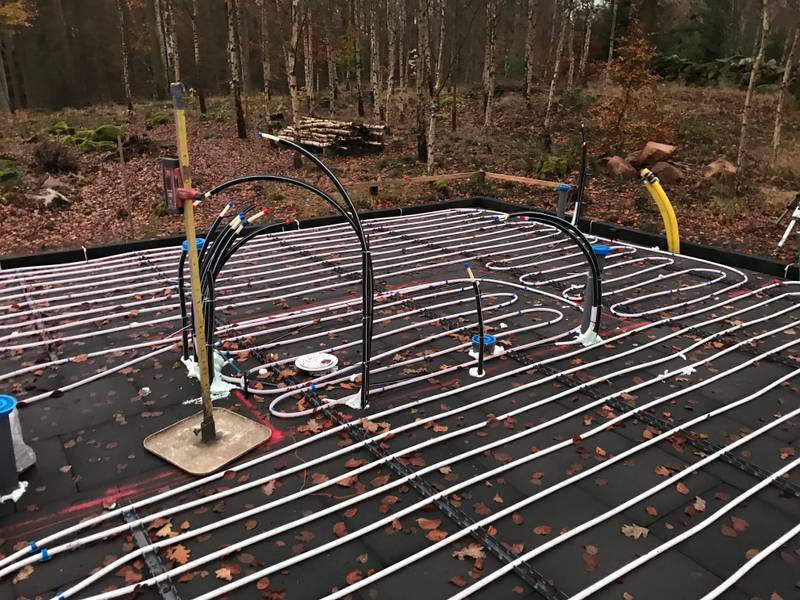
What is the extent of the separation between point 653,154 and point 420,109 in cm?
566

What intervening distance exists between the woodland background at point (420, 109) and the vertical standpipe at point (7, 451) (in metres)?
6.92

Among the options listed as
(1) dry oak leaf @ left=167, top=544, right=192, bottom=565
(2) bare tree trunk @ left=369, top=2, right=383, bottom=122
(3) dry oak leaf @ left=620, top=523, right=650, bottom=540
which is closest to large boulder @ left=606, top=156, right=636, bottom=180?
(2) bare tree trunk @ left=369, top=2, right=383, bottom=122

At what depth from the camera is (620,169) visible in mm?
12820

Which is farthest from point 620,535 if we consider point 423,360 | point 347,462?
point 423,360

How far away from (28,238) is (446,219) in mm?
7204

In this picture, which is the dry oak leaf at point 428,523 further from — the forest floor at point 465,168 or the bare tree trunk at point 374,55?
the bare tree trunk at point 374,55

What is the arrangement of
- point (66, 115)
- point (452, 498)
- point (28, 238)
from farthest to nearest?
point (66, 115)
point (28, 238)
point (452, 498)

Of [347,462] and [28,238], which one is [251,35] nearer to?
[28,238]

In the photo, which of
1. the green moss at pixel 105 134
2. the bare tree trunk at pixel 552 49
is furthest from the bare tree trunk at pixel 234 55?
the bare tree trunk at pixel 552 49

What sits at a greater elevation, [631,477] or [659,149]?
[659,149]

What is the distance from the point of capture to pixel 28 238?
9.80 m

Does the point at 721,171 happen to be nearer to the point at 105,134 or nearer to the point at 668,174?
the point at 668,174

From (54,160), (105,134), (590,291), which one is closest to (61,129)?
(105,134)

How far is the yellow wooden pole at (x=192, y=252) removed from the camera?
335 cm
